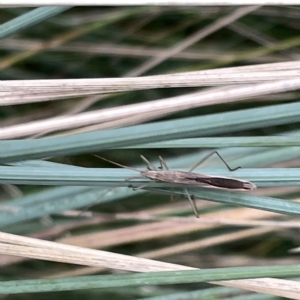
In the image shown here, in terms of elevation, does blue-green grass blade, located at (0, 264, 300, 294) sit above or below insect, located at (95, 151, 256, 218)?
below

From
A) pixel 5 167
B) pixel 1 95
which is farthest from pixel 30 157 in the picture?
pixel 1 95

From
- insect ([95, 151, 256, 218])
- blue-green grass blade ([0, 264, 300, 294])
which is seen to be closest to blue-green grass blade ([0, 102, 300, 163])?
insect ([95, 151, 256, 218])

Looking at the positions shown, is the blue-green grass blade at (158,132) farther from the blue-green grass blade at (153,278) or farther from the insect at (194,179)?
the blue-green grass blade at (153,278)

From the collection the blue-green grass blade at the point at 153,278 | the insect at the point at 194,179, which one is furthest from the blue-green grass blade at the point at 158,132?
the blue-green grass blade at the point at 153,278

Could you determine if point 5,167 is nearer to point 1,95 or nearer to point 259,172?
point 1,95

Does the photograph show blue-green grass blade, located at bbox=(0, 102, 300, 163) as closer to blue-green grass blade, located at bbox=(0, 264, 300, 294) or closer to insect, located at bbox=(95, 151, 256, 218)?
insect, located at bbox=(95, 151, 256, 218)

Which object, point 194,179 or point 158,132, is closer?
point 158,132

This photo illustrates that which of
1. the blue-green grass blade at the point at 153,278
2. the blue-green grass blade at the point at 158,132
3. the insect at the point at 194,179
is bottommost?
the blue-green grass blade at the point at 153,278

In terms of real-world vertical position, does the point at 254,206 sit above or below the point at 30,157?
below

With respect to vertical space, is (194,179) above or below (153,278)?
above

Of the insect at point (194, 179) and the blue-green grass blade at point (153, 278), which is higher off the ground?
the insect at point (194, 179)

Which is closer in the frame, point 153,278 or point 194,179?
point 153,278
